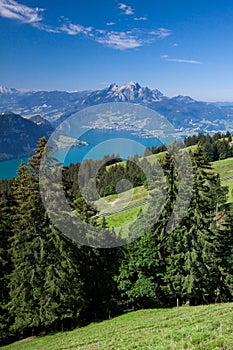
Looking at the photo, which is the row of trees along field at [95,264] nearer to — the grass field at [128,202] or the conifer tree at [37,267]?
the conifer tree at [37,267]

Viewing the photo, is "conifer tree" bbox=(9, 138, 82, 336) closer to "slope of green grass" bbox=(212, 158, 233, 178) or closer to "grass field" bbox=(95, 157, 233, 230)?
"grass field" bbox=(95, 157, 233, 230)

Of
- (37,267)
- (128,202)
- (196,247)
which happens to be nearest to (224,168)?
(128,202)

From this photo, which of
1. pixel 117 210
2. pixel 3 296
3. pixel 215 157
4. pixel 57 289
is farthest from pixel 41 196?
pixel 215 157

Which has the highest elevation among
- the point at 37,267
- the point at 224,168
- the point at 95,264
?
the point at 224,168

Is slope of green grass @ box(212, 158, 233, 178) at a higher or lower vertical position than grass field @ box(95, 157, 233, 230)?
higher

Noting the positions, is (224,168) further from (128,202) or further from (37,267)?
(37,267)

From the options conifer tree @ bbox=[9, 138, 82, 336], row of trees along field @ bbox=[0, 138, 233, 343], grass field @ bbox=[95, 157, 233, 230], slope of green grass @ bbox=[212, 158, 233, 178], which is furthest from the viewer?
slope of green grass @ bbox=[212, 158, 233, 178]

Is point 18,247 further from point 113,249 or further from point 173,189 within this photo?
point 173,189

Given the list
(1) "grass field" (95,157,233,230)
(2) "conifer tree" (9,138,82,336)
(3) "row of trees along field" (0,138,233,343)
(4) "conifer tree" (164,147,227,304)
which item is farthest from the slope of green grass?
(2) "conifer tree" (9,138,82,336)
